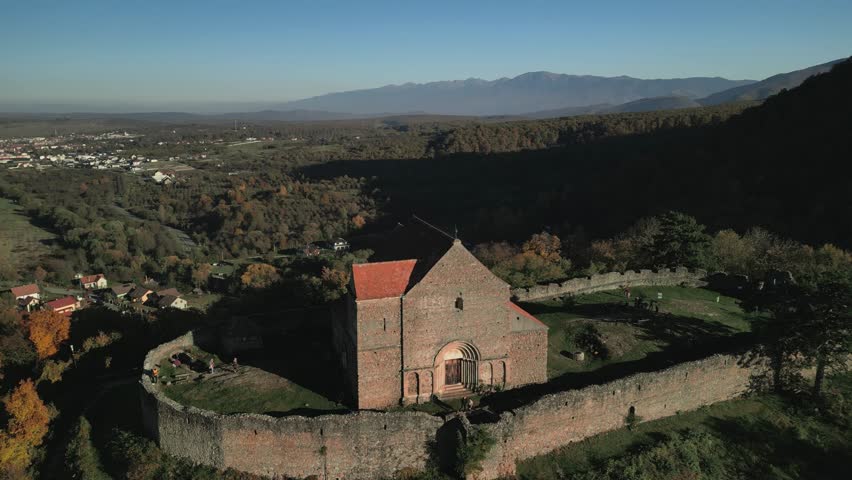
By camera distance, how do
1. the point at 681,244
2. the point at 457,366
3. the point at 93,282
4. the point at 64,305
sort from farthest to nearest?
the point at 93,282, the point at 64,305, the point at 681,244, the point at 457,366

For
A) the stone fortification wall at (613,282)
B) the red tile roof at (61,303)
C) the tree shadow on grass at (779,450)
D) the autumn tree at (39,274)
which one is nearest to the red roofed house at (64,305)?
the red tile roof at (61,303)

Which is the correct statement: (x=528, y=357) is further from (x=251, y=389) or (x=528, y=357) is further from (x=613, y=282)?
(x=613, y=282)

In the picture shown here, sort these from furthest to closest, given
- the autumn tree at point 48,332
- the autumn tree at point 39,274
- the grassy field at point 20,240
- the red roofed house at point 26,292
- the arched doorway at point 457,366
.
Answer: the grassy field at point 20,240 < the autumn tree at point 39,274 < the red roofed house at point 26,292 < the autumn tree at point 48,332 < the arched doorway at point 457,366

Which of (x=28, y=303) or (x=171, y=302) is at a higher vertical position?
(x=28, y=303)

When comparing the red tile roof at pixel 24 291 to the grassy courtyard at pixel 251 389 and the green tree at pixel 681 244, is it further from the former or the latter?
the green tree at pixel 681 244

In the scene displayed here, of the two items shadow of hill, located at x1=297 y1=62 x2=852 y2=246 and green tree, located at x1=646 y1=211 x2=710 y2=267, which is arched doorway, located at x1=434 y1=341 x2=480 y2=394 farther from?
shadow of hill, located at x1=297 y1=62 x2=852 y2=246

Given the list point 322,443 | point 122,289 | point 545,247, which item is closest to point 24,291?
point 122,289
